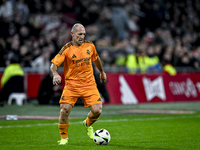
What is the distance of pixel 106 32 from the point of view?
23.5 meters

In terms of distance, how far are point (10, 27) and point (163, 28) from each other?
12.3 meters

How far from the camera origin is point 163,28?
28000mm

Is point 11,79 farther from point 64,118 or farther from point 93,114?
point 64,118

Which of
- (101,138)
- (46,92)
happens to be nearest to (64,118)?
(101,138)

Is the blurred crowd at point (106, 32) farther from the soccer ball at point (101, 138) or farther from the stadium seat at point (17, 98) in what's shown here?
the soccer ball at point (101, 138)

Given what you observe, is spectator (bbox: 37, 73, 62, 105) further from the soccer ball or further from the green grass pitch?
the soccer ball

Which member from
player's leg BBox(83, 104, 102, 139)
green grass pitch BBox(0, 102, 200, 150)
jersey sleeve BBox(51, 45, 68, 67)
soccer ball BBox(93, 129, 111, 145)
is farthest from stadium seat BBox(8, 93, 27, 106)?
soccer ball BBox(93, 129, 111, 145)

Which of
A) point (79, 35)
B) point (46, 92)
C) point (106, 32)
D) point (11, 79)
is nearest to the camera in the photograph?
point (79, 35)

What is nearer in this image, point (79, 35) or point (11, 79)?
point (79, 35)

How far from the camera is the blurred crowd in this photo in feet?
62.9

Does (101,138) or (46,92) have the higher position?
(101,138)

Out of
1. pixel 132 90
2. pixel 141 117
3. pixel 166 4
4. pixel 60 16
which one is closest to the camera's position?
pixel 141 117

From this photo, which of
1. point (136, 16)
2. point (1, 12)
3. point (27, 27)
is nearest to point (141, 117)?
point (27, 27)

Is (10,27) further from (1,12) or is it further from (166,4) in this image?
(166,4)
